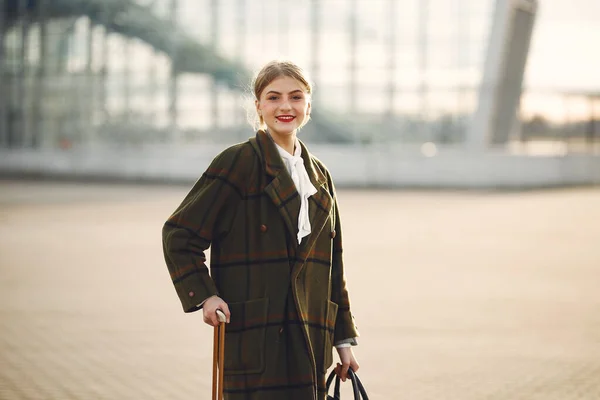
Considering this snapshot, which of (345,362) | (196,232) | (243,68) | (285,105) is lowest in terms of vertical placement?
(345,362)

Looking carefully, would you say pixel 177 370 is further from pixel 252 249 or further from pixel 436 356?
pixel 252 249

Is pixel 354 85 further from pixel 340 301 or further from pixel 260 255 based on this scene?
Answer: pixel 260 255

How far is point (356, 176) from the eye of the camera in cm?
3294

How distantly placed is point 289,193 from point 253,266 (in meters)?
0.28

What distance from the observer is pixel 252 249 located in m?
3.43

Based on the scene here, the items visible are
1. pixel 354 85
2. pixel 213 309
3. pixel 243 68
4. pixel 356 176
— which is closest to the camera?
pixel 213 309

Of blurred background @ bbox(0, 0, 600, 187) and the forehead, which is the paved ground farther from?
blurred background @ bbox(0, 0, 600, 187)

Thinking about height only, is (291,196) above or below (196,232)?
above

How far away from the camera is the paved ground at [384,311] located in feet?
21.7

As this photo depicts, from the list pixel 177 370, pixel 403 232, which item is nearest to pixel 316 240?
pixel 177 370

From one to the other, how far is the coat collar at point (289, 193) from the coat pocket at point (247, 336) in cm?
25

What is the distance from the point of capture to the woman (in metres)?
3.41

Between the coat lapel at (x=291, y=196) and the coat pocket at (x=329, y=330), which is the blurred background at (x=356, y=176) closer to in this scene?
the coat lapel at (x=291, y=196)

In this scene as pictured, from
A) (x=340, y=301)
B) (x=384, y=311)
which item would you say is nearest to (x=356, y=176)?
Answer: (x=384, y=311)
